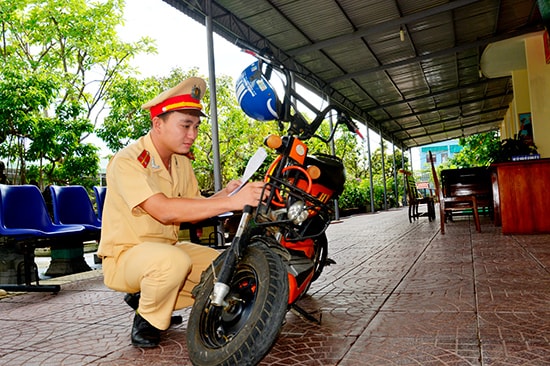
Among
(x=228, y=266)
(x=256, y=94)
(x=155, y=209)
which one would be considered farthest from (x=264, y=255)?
(x=256, y=94)

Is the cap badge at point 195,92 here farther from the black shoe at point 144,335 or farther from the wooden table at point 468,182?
the wooden table at point 468,182

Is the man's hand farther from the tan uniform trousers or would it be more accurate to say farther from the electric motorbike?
the tan uniform trousers

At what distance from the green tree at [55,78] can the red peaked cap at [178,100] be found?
24.5 feet

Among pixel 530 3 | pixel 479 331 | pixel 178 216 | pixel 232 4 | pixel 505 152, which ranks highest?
pixel 530 3

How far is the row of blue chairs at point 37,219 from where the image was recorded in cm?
367

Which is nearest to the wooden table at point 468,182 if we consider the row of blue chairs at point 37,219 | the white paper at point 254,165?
the row of blue chairs at point 37,219

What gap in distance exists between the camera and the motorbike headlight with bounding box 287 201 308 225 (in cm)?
165

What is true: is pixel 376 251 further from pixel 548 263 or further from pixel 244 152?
pixel 244 152

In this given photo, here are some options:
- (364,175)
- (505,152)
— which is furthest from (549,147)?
(364,175)

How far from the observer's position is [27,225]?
420cm

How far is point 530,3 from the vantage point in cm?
918

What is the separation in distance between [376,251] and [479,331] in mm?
2970

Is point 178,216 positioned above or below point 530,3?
below

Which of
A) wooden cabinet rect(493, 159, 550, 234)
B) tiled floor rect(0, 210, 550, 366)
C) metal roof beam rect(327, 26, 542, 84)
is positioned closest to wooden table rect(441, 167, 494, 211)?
wooden cabinet rect(493, 159, 550, 234)
